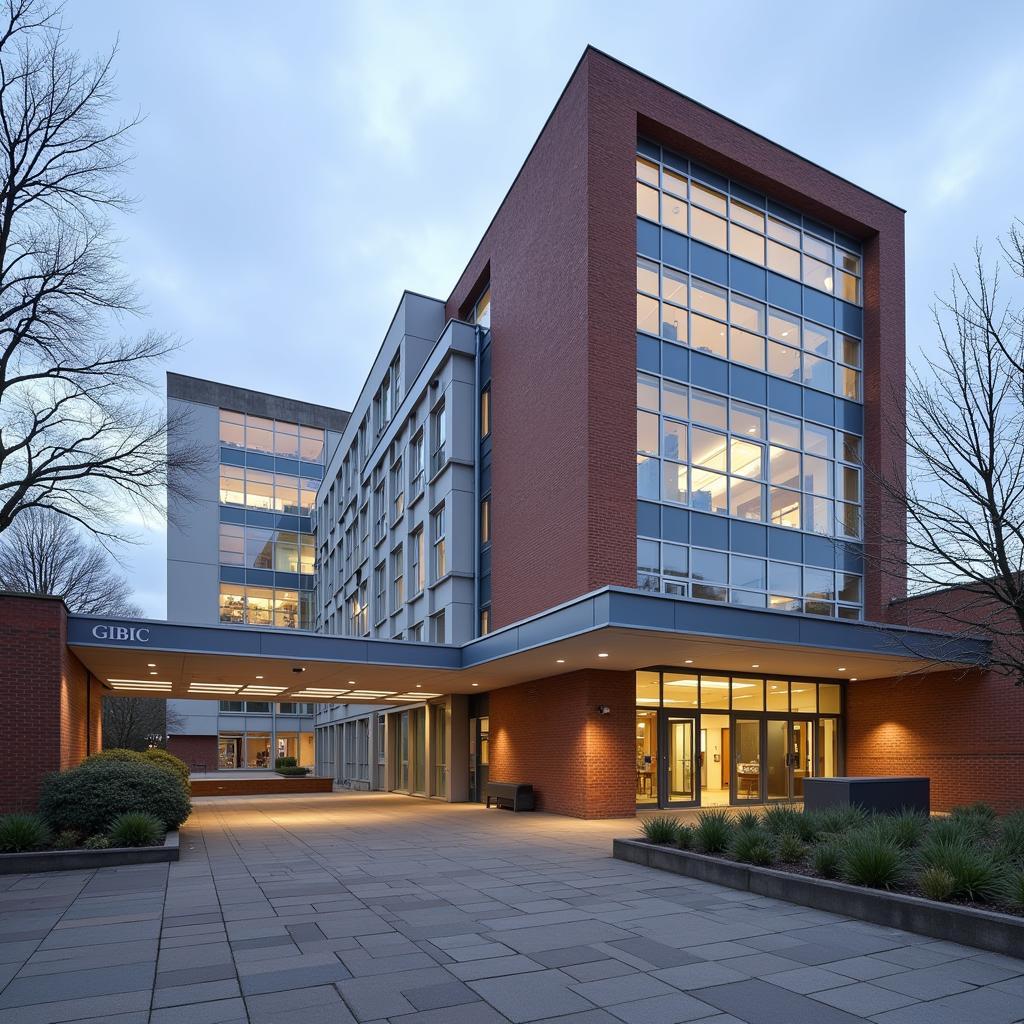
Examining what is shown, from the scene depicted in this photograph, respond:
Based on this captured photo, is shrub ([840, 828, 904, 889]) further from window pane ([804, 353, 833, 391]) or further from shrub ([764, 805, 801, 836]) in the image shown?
window pane ([804, 353, 833, 391])

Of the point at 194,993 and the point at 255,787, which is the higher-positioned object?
the point at 194,993

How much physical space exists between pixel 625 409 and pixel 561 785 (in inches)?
349

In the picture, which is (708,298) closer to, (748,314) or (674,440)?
(748,314)

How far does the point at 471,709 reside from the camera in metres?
27.5

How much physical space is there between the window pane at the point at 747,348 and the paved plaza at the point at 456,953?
14.4 meters

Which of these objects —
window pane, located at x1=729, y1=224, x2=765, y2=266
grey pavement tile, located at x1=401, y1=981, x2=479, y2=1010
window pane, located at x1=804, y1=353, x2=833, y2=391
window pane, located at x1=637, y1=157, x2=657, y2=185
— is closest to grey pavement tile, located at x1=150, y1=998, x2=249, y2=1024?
grey pavement tile, located at x1=401, y1=981, x2=479, y2=1010

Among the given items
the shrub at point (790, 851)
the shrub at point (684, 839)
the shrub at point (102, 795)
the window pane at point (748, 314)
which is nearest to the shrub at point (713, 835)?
the shrub at point (684, 839)

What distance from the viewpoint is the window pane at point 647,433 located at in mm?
20328

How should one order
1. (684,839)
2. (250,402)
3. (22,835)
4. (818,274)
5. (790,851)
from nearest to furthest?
(790,851) < (684,839) < (22,835) < (818,274) < (250,402)

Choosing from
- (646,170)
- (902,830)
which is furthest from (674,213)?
(902,830)

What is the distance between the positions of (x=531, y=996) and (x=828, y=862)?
4.73m

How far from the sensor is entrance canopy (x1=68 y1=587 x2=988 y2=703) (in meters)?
16.2

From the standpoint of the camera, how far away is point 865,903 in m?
8.66

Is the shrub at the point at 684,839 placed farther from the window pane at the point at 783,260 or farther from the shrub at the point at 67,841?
the window pane at the point at 783,260
